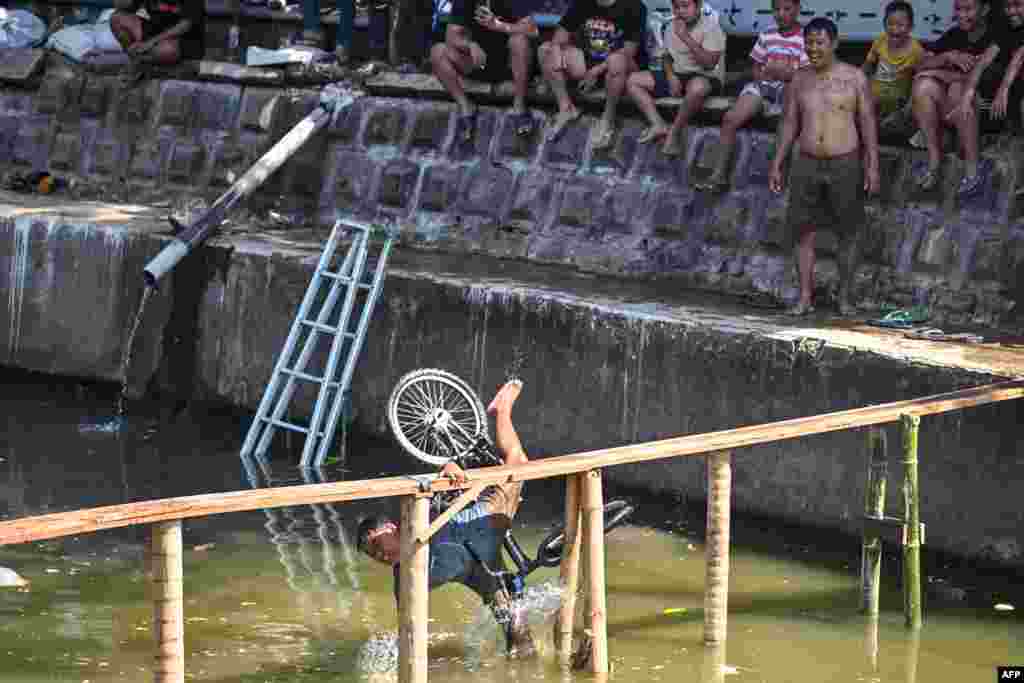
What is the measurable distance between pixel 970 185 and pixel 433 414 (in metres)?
4.05

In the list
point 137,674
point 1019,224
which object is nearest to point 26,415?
point 137,674

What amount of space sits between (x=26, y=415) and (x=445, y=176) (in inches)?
152

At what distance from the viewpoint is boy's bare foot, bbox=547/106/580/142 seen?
15.0 m

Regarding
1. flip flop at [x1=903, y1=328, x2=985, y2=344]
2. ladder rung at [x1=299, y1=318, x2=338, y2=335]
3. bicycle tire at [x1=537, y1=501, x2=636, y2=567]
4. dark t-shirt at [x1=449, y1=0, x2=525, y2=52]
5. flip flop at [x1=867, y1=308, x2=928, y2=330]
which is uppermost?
dark t-shirt at [x1=449, y1=0, x2=525, y2=52]

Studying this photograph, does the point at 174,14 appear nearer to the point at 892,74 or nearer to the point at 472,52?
the point at 472,52

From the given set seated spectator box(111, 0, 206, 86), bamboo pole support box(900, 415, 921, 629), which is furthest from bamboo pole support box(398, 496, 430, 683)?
seated spectator box(111, 0, 206, 86)

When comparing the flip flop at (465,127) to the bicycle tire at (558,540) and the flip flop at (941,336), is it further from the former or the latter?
the bicycle tire at (558,540)

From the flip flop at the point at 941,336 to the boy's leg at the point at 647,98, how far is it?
300cm

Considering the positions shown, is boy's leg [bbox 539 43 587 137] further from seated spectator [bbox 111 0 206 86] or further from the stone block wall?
seated spectator [bbox 111 0 206 86]

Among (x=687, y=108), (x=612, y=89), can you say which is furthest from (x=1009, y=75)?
(x=612, y=89)

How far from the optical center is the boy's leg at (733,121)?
13.9 m

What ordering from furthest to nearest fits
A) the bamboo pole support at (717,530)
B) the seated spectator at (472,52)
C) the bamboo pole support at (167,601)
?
the seated spectator at (472,52), the bamboo pole support at (717,530), the bamboo pole support at (167,601)

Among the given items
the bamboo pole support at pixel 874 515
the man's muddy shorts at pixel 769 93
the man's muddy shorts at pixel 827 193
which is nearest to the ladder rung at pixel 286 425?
the man's muddy shorts at pixel 827 193

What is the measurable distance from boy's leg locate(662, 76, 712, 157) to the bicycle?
3269 millimetres
